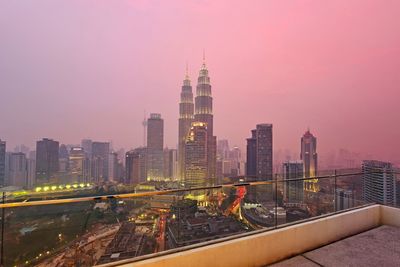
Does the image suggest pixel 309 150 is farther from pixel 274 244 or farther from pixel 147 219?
pixel 147 219

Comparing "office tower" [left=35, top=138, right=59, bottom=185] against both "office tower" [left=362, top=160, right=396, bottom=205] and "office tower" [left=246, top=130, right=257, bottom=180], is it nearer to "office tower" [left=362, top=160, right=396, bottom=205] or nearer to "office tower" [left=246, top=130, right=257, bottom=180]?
"office tower" [left=362, top=160, right=396, bottom=205]

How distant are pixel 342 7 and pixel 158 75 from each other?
101 feet

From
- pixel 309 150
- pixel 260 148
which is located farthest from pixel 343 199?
pixel 260 148

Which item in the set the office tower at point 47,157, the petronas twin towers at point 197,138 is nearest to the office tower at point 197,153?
the petronas twin towers at point 197,138

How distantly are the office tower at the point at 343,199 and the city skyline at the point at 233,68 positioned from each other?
25.6 feet

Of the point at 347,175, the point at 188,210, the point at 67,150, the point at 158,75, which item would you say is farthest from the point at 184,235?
the point at 158,75

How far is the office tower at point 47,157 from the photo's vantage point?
13610 millimetres

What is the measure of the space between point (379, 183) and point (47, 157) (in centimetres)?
1971

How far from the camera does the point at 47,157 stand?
1625cm

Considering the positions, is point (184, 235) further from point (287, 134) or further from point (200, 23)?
point (287, 134)

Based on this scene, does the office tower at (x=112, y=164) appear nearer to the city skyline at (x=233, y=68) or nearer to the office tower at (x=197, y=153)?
the city skyline at (x=233, y=68)

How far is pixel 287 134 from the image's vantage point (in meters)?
27.5

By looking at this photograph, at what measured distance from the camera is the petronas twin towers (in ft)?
79.1

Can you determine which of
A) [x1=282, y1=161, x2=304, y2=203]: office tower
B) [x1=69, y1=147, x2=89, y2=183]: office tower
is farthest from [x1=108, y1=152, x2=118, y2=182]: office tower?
[x1=282, y1=161, x2=304, y2=203]: office tower
